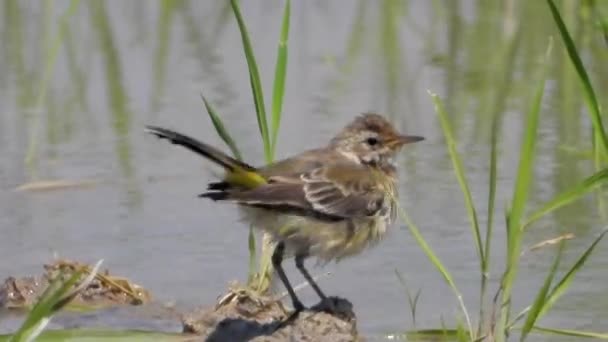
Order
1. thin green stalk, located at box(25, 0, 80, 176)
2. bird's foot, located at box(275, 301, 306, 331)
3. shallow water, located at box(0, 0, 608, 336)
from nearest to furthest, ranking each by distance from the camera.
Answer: bird's foot, located at box(275, 301, 306, 331)
shallow water, located at box(0, 0, 608, 336)
thin green stalk, located at box(25, 0, 80, 176)

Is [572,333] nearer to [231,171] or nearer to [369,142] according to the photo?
[231,171]

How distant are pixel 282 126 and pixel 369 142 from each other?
2056mm

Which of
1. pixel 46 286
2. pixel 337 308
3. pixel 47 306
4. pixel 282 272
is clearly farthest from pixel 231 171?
pixel 47 306

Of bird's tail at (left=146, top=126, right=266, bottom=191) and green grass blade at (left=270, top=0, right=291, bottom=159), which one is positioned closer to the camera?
bird's tail at (left=146, top=126, right=266, bottom=191)

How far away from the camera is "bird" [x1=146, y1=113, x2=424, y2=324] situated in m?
7.05

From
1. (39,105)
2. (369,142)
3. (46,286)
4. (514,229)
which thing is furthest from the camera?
(39,105)

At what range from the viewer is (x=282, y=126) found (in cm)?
1002

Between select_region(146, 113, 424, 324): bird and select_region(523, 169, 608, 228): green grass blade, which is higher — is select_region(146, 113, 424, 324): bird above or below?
below

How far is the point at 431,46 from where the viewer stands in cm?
1175

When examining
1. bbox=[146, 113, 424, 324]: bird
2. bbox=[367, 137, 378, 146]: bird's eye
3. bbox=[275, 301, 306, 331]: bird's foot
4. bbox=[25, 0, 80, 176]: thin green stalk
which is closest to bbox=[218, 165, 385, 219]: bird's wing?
bbox=[146, 113, 424, 324]: bird

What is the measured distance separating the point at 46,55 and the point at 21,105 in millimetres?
1023

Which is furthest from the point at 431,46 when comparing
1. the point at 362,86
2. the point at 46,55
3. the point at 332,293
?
the point at 332,293

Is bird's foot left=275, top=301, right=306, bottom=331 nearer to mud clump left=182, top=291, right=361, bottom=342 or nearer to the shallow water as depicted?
mud clump left=182, top=291, right=361, bottom=342

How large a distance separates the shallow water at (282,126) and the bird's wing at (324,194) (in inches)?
13.6
